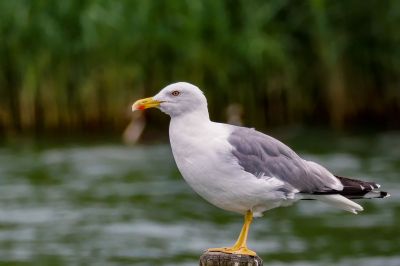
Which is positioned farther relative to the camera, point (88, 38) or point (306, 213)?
point (88, 38)

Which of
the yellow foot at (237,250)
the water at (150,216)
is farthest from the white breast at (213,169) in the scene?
the water at (150,216)

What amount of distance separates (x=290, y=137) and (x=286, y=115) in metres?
0.97

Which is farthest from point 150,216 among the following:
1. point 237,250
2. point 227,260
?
point 227,260

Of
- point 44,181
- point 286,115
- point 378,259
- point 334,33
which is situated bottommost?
→ point 378,259

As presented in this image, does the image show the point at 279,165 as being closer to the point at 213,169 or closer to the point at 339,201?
the point at 339,201

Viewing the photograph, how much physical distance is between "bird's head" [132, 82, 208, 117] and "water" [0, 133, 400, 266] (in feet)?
17.0

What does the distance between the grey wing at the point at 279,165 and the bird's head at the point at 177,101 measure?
28cm

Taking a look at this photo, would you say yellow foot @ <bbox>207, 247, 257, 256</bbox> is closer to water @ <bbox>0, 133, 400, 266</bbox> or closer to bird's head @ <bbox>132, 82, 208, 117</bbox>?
bird's head @ <bbox>132, 82, 208, 117</bbox>

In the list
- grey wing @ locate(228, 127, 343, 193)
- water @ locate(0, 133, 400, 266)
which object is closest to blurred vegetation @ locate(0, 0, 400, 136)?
water @ locate(0, 133, 400, 266)

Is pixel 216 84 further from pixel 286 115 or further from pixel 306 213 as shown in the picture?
pixel 306 213

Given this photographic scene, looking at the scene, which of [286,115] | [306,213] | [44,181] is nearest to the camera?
[306,213]

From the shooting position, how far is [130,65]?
775 inches

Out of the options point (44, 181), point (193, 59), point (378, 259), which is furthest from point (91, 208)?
point (193, 59)

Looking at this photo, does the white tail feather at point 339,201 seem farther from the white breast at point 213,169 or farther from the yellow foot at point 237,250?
the yellow foot at point 237,250
